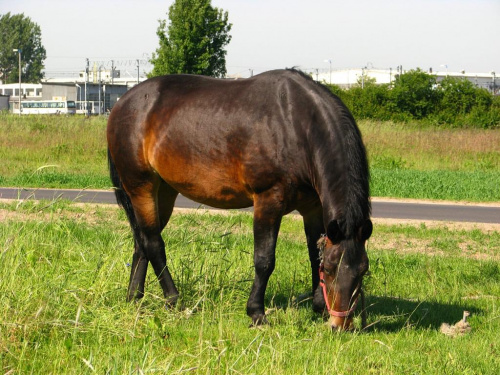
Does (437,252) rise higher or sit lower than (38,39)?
lower

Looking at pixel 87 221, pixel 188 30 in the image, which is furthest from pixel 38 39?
pixel 87 221

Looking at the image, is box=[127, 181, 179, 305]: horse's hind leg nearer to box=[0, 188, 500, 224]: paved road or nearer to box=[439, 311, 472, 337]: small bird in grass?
box=[439, 311, 472, 337]: small bird in grass

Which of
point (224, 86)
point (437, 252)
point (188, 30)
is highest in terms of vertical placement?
point (188, 30)

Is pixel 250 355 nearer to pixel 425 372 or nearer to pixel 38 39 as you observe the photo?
pixel 425 372

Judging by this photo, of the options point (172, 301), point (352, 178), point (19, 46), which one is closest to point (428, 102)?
point (172, 301)

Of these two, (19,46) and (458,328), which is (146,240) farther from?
(19,46)

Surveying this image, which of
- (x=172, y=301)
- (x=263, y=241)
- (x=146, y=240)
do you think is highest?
(x=263, y=241)

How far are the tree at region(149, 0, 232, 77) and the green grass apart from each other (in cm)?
2801

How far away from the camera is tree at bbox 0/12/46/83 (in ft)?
415

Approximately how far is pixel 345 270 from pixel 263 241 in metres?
0.93

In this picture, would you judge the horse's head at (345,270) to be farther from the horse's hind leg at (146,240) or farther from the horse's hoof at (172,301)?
the horse's hind leg at (146,240)

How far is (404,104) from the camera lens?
3475cm

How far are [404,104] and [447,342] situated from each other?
29988mm

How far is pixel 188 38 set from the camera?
121ft
